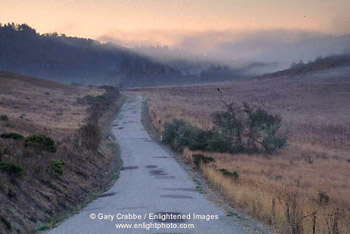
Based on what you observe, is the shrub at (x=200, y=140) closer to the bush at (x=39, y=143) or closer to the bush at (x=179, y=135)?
the bush at (x=179, y=135)

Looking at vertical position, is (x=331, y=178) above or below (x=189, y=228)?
below

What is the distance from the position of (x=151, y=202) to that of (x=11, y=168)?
15.3ft

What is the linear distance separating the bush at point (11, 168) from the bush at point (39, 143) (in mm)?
3772

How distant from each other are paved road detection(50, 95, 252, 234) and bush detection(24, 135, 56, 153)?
135 inches

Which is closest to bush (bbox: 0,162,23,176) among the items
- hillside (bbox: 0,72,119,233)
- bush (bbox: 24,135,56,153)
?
hillside (bbox: 0,72,119,233)

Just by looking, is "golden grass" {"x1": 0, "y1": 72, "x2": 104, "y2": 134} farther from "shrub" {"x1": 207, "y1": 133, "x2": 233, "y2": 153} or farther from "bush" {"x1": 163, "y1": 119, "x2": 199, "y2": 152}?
"shrub" {"x1": 207, "y1": 133, "x2": 233, "y2": 153}

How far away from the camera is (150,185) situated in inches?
669

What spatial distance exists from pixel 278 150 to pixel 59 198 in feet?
65.6

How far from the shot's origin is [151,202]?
43.8ft

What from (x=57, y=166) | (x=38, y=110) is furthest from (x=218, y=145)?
(x=38, y=110)

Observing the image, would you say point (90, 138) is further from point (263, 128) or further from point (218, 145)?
point (263, 128)

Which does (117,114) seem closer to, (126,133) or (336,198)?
(126,133)

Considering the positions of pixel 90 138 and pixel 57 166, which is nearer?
pixel 57 166

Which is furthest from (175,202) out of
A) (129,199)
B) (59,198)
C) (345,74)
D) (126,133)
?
(345,74)
